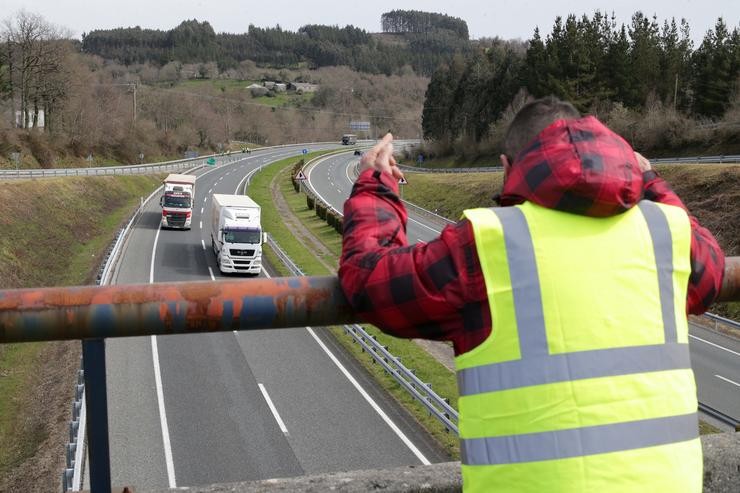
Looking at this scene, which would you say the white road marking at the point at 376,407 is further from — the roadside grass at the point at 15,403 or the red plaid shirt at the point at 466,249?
the red plaid shirt at the point at 466,249

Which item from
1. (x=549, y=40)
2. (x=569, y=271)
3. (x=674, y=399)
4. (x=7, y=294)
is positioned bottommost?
(x=674, y=399)

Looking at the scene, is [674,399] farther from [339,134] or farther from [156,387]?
[339,134]

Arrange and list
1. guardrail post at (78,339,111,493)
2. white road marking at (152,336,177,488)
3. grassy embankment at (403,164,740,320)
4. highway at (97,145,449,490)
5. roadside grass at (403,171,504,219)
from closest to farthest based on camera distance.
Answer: guardrail post at (78,339,111,493) → white road marking at (152,336,177,488) → highway at (97,145,449,490) → grassy embankment at (403,164,740,320) → roadside grass at (403,171,504,219)

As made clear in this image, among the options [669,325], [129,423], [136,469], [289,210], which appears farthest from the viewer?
[289,210]

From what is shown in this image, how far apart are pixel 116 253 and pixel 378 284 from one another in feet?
129

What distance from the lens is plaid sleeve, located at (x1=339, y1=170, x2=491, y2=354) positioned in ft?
6.33

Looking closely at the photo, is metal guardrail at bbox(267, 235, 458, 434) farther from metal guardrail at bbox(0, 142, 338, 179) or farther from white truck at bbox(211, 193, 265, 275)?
metal guardrail at bbox(0, 142, 338, 179)

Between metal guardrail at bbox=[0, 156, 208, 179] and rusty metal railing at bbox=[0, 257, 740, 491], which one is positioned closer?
rusty metal railing at bbox=[0, 257, 740, 491]

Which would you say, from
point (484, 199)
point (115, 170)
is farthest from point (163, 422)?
point (115, 170)

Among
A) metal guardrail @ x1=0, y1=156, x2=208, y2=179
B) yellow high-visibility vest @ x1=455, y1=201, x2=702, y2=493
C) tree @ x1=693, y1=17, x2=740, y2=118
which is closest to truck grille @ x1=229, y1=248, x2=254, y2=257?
metal guardrail @ x1=0, y1=156, x2=208, y2=179

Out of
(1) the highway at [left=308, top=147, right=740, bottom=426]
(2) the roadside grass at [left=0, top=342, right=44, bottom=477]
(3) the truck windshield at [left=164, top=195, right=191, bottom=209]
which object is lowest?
(2) the roadside grass at [left=0, top=342, right=44, bottom=477]

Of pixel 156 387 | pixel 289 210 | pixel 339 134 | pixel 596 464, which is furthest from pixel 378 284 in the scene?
pixel 339 134

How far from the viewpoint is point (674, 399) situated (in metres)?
A: 1.91

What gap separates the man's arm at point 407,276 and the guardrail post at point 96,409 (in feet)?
2.69
